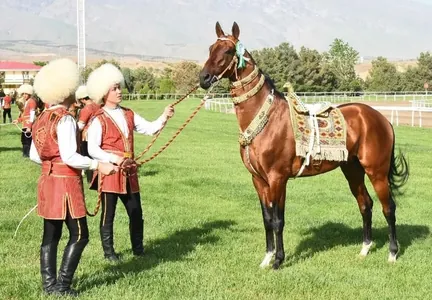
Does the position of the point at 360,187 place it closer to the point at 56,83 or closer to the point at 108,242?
the point at 108,242

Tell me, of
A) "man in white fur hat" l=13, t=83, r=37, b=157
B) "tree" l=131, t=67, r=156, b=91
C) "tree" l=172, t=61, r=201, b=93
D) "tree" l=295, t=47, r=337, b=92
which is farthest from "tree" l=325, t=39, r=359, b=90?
"man in white fur hat" l=13, t=83, r=37, b=157

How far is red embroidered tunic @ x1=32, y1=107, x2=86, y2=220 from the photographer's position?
4719mm

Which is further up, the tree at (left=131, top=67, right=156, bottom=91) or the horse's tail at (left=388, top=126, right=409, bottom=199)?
the tree at (left=131, top=67, right=156, bottom=91)

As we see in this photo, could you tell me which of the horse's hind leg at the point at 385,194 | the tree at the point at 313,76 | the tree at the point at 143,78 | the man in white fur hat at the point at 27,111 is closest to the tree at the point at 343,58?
the tree at the point at 313,76

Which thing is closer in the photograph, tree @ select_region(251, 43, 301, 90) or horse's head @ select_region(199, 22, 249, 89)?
horse's head @ select_region(199, 22, 249, 89)

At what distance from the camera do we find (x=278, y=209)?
6.35 m

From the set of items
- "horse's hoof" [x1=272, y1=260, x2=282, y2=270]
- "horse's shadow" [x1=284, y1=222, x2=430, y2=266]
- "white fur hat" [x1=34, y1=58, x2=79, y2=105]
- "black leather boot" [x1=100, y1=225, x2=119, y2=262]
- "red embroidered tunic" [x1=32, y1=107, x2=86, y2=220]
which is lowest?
"horse's shadow" [x1=284, y1=222, x2=430, y2=266]

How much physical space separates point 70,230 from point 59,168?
1.86ft

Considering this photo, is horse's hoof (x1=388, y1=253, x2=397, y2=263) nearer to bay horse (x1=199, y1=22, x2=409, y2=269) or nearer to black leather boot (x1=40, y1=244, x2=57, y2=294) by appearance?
bay horse (x1=199, y1=22, x2=409, y2=269)

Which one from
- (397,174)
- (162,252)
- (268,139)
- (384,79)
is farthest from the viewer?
(384,79)

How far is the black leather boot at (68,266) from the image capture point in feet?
16.4

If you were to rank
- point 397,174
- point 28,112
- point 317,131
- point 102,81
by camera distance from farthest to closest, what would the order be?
1. point 28,112
2. point 397,174
3. point 317,131
4. point 102,81

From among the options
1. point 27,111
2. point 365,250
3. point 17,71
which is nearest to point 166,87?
point 17,71

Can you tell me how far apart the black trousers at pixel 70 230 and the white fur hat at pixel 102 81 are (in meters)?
1.42
